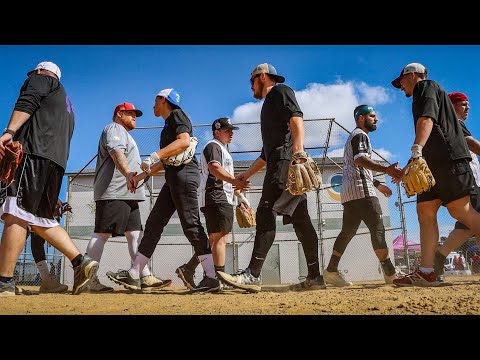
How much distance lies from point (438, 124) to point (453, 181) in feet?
1.84

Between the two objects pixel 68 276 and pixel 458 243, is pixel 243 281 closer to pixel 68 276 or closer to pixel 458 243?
pixel 458 243

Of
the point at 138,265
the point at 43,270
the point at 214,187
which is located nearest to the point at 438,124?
the point at 214,187

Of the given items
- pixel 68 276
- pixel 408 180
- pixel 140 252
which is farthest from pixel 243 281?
pixel 68 276

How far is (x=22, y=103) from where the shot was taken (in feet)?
11.2

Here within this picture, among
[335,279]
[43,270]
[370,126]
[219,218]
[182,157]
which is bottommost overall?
[335,279]

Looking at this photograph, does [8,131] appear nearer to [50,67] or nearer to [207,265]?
[50,67]

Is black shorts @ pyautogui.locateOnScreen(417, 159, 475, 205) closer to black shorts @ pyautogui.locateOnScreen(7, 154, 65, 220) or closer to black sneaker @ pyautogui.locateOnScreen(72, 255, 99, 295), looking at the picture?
black sneaker @ pyautogui.locateOnScreen(72, 255, 99, 295)

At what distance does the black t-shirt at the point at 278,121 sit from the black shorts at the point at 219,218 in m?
1.18

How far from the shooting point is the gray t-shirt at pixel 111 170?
4781mm

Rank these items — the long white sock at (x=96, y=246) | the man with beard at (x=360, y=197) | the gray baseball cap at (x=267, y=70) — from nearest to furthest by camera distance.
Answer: the gray baseball cap at (x=267, y=70)
the long white sock at (x=96, y=246)
the man with beard at (x=360, y=197)

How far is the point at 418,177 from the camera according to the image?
135 inches

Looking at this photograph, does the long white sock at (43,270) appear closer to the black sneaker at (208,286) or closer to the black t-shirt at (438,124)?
the black sneaker at (208,286)

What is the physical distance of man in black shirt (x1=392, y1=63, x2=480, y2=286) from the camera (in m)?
3.63

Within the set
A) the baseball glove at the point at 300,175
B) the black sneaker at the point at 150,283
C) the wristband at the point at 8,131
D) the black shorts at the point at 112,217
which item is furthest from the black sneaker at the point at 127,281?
the baseball glove at the point at 300,175
